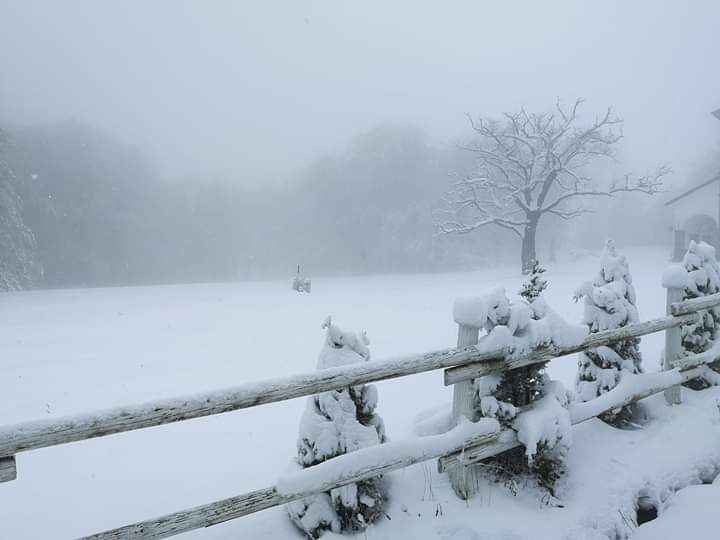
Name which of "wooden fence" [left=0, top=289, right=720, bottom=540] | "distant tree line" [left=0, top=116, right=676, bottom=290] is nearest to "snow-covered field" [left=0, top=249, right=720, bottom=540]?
"wooden fence" [left=0, top=289, right=720, bottom=540]

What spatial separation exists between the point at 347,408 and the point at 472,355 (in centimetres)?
108

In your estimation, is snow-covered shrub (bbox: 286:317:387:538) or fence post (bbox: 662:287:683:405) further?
fence post (bbox: 662:287:683:405)

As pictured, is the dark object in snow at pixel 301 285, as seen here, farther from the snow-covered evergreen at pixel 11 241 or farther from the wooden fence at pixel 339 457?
the wooden fence at pixel 339 457

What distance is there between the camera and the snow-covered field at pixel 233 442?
3633 millimetres

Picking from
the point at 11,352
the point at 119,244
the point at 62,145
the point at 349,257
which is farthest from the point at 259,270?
the point at 11,352

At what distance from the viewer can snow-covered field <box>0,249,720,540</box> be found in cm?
363

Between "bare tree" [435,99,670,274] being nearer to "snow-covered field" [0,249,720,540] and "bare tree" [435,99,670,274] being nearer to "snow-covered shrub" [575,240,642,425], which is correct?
"snow-covered field" [0,249,720,540]

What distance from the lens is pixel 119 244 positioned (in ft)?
135

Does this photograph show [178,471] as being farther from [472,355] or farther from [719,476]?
[719,476]

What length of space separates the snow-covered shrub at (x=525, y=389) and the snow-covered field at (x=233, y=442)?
1.02ft

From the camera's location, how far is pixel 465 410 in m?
3.74

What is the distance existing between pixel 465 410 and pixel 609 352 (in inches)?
95.9

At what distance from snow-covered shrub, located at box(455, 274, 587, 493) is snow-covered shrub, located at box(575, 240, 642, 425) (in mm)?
Answer: 1234

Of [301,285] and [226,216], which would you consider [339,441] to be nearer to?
[301,285]
